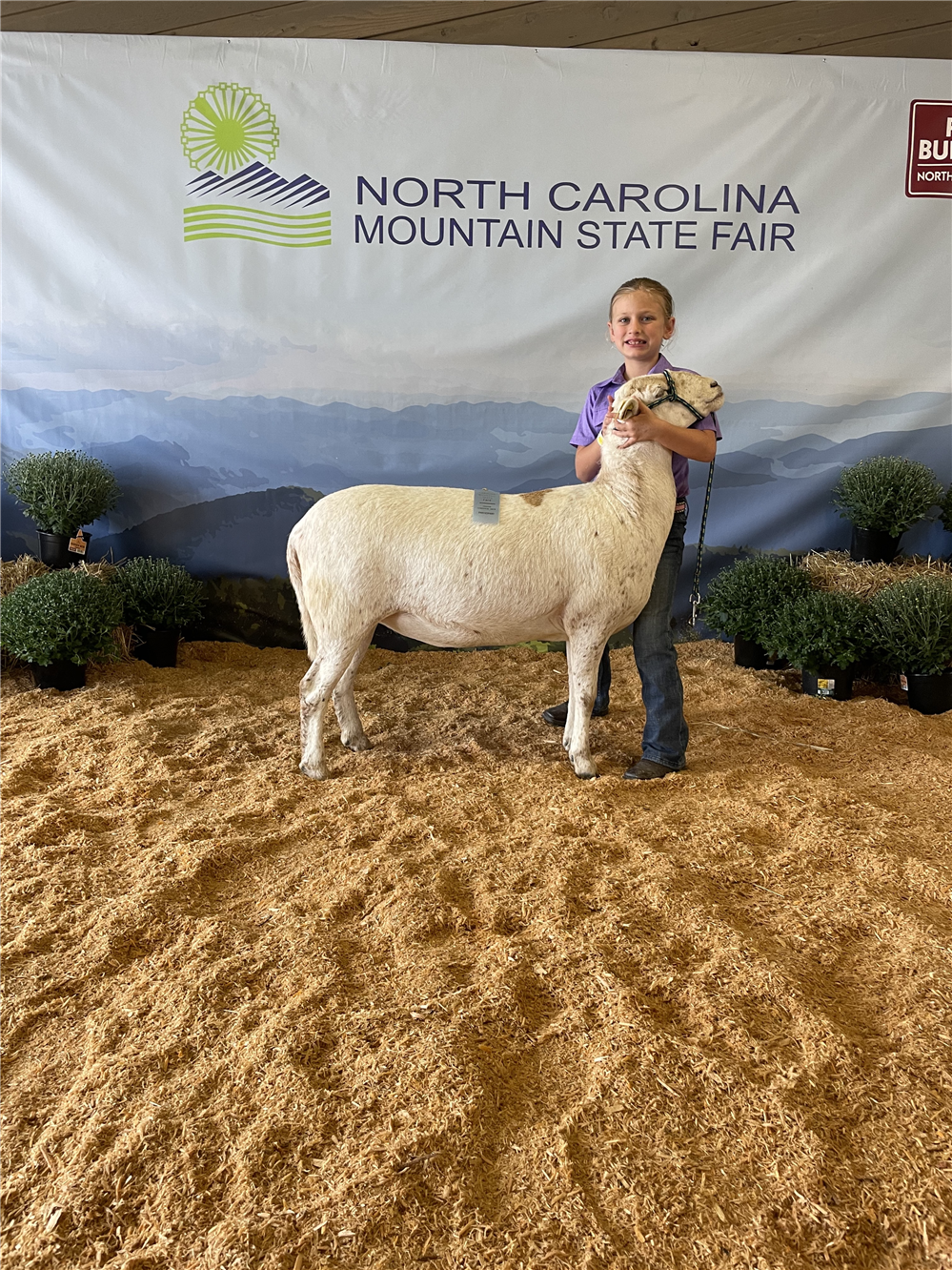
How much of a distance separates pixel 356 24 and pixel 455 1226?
6.19 meters

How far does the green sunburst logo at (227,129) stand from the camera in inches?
203

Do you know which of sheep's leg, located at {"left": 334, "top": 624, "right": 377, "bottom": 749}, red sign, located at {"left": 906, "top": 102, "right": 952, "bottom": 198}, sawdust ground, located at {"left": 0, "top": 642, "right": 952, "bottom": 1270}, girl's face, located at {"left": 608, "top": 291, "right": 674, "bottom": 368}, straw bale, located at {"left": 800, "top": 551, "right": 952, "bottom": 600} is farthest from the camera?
red sign, located at {"left": 906, "top": 102, "right": 952, "bottom": 198}

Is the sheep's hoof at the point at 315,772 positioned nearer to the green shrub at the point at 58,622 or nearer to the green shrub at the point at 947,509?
the green shrub at the point at 58,622

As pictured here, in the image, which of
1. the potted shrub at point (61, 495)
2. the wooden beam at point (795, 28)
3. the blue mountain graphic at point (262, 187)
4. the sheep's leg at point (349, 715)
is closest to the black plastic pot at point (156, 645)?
the potted shrub at point (61, 495)

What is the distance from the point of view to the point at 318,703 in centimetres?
339

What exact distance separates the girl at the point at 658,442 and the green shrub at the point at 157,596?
2.71m

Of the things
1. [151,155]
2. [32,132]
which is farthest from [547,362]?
[32,132]

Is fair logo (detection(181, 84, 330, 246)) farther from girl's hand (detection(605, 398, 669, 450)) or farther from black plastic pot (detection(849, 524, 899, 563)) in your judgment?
black plastic pot (detection(849, 524, 899, 563))

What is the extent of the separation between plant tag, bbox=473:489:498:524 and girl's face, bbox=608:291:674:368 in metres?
0.83

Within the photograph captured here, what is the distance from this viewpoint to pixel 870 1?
5.16m

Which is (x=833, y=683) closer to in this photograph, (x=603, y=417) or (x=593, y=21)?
(x=603, y=417)

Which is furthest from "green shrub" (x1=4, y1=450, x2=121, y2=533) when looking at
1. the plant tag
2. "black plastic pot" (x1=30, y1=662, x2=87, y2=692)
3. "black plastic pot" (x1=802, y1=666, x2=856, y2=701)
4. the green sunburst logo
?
"black plastic pot" (x1=802, y1=666, x2=856, y2=701)

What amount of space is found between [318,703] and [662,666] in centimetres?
145

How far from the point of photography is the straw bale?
15.8 feet
